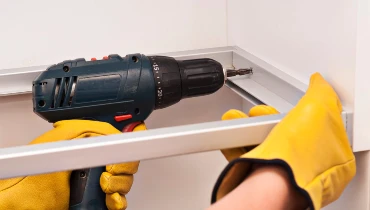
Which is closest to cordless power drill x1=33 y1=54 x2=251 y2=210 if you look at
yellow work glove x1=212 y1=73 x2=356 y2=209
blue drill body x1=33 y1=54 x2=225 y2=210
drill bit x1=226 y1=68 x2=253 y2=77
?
blue drill body x1=33 y1=54 x2=225 y2=210

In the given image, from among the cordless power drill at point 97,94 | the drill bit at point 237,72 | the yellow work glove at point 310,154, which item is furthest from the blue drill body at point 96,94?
the yellow work glove at point 310,154

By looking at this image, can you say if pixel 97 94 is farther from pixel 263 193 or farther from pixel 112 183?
pixel 263 193

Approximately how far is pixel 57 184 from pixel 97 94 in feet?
0.44

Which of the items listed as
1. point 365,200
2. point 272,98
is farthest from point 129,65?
point 365,200

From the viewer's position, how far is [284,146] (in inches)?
19.2

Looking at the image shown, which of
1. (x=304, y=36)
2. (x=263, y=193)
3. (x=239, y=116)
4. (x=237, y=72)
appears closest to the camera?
Result: (x=263, y=193)

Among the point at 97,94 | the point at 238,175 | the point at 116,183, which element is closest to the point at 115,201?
the point at 116,183

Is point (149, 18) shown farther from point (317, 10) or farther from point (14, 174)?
point (14, 174)

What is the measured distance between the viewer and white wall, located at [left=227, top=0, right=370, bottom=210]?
1.90 feet

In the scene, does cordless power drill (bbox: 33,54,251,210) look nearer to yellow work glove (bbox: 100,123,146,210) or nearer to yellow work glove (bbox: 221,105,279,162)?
yellow work glove (bbox: 100,123,146,210)

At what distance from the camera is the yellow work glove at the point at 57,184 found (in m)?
0.68

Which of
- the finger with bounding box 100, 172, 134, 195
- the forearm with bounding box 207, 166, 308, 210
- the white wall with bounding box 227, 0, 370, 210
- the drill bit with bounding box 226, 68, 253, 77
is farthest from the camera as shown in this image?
the drill bit with bounding box 226, 68, 253, 77

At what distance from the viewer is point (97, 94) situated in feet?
2.37

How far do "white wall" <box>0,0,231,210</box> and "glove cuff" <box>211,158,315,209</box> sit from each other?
48 centimetres
